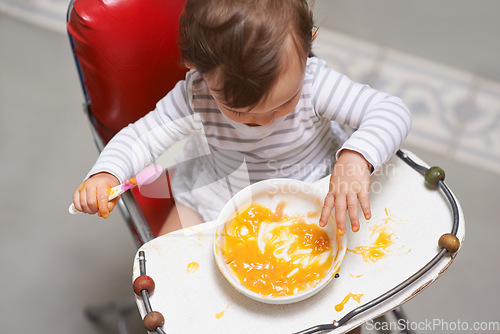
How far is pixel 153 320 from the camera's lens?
59 centimetres

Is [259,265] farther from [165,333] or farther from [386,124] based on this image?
[386,124]

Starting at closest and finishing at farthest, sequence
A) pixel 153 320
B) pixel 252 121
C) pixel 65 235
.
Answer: pixel 153 320, pixel 252 121, pixel 65 235

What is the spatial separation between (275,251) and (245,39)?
0.85 ft

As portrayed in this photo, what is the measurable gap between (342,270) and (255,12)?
324 mm

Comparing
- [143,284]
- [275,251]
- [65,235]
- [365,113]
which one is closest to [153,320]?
[143,284]

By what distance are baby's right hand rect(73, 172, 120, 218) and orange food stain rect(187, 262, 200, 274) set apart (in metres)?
0.13

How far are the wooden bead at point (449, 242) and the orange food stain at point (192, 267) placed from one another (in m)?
0.30

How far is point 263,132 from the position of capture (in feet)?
2.55

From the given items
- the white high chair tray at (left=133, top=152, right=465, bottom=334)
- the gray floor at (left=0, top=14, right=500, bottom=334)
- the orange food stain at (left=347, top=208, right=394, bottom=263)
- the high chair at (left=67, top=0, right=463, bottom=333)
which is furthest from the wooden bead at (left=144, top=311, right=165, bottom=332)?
the gray floor at (left=0, top=14, right=500, bottom=334)

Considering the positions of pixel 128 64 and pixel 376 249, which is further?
pixel 128 64

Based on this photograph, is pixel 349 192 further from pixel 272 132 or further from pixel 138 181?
pixel 138 181

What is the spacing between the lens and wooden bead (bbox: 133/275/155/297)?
624mm

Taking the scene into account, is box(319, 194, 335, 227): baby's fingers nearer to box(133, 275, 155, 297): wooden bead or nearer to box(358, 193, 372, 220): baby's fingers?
box(358, 193, 372, 220): baby's fingers

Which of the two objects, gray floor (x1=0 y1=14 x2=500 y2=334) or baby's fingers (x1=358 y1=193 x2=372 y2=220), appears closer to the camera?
baby's fingers (x1=358 y1=193 x2=372 y2=220)
